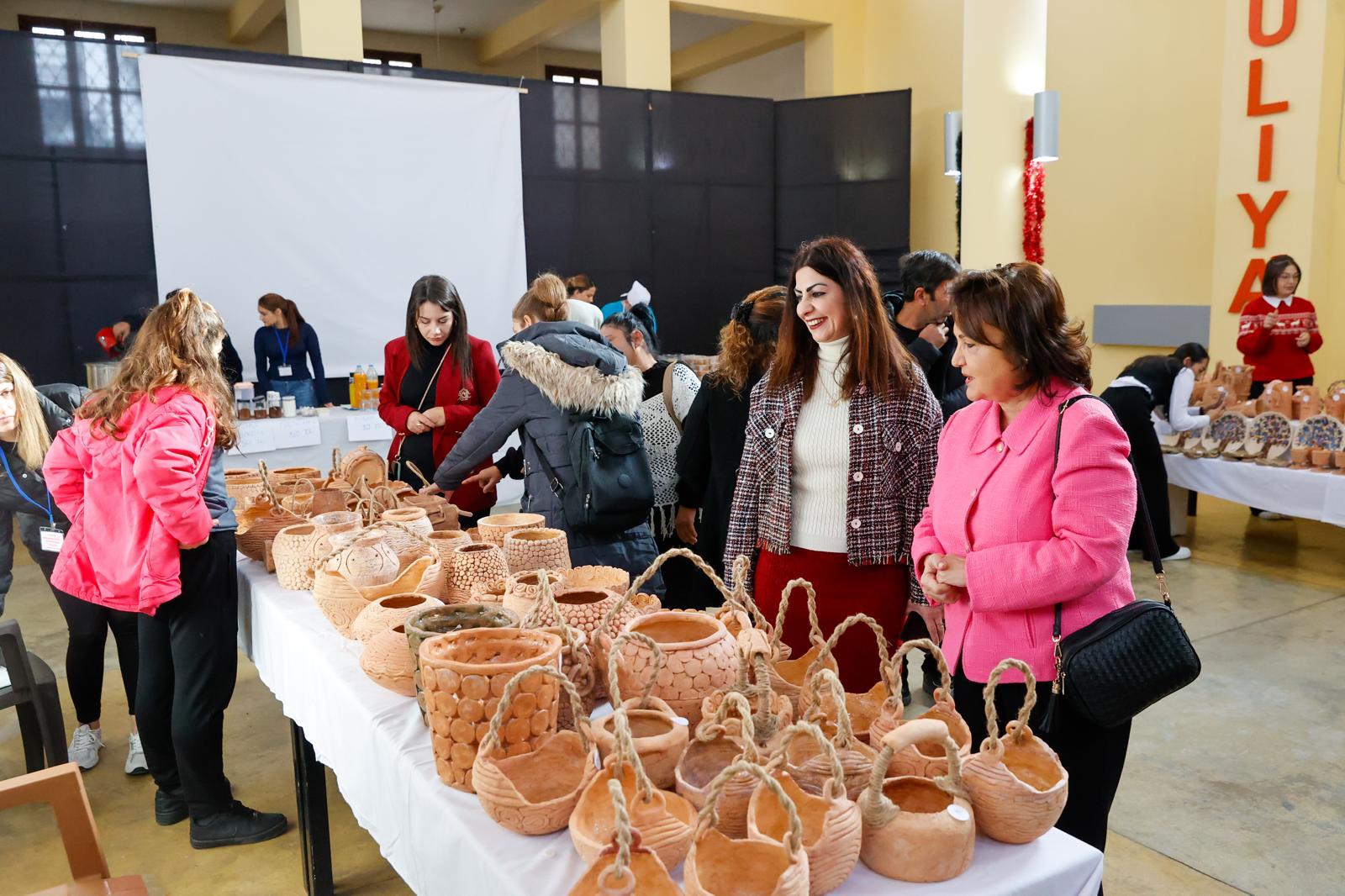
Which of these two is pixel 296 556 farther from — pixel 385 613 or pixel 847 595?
pixel 847 595

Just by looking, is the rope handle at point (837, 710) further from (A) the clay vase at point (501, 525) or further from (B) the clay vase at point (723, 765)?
(A) the clay vase at point (501, 525)

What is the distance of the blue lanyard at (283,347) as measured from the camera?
648 cm

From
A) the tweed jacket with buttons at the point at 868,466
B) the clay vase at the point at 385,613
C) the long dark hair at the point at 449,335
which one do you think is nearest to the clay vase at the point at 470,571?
the clay vase at the point at 385,613

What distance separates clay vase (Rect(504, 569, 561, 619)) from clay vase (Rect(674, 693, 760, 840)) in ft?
1.54

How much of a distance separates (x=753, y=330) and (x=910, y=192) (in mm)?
7517

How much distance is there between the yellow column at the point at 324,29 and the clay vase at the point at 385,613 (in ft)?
22.6

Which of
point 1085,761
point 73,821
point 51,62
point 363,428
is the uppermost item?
point 51,62

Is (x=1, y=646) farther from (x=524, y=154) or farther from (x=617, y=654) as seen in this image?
(x=524, y=154)

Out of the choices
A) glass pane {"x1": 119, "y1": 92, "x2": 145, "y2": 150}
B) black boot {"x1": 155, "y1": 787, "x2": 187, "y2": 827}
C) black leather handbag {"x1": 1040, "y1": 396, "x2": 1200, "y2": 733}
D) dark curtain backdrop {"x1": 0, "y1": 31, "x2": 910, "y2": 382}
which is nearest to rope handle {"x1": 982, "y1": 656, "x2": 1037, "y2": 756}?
black leather handbag {"x1": 1040, "y1": 396, "x2": 1200, "y2": 733}

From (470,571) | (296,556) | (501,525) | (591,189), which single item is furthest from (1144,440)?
(591,189)

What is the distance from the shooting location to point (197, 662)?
243cm

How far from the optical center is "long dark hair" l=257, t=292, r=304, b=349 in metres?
6.46

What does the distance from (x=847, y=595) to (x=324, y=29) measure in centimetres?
714

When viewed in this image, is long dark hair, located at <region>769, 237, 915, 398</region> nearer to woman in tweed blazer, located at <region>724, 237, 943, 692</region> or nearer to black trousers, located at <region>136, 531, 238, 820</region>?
woman in tweed blazer, located at <region>724, 237, 943, 692</region>
